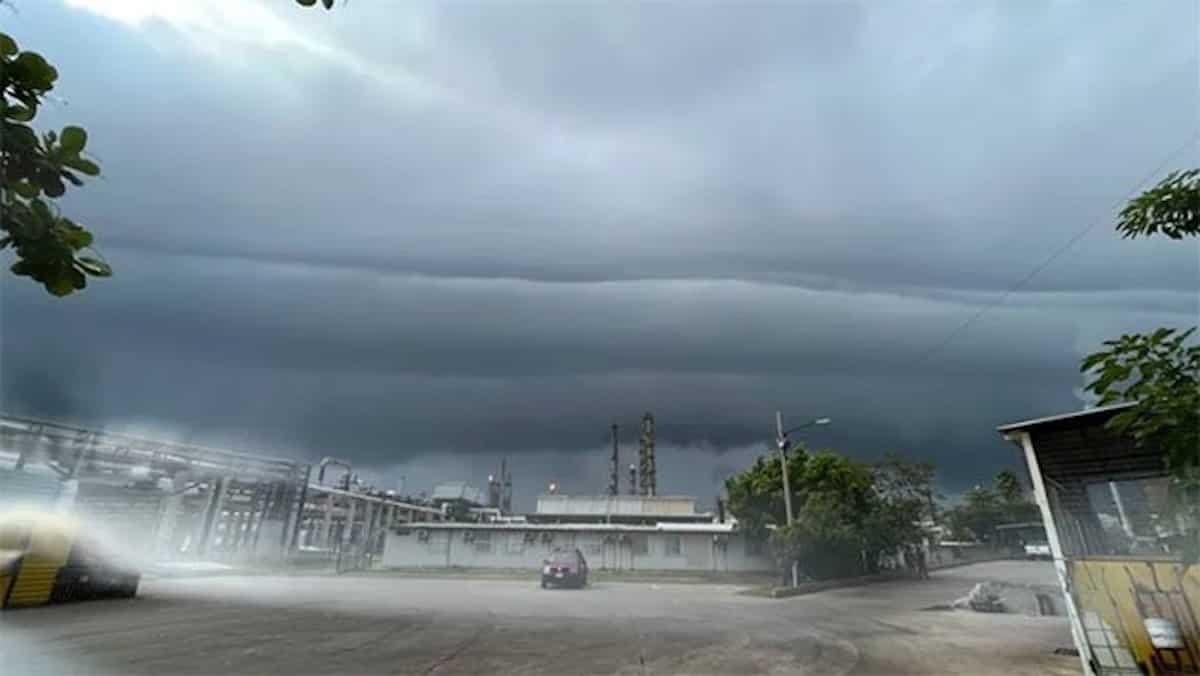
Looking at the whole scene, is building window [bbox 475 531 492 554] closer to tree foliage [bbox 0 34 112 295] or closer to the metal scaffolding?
the metal scaffolding

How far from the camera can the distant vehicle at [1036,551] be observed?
39.7 m

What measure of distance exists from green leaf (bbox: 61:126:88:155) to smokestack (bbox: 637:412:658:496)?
63074mm

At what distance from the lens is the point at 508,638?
9.05 meters

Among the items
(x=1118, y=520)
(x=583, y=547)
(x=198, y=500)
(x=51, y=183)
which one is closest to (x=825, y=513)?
(x=583, y=547)

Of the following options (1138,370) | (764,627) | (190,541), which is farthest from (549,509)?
(1138,370)

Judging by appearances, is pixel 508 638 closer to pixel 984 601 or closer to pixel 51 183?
pixel 51 183

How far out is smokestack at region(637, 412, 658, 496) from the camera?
62.2m

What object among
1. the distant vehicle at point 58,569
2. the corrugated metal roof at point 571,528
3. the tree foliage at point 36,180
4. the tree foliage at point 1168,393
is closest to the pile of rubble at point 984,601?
the tree foliage at point 1168,393

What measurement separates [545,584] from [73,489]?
1455 centimetres

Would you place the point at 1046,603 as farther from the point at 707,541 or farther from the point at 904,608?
the point at 707,541

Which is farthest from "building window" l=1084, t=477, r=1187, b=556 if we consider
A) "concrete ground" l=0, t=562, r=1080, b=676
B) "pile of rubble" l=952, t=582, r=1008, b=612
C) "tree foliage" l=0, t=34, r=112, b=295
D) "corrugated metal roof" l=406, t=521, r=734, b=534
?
"corrugated metal roof" l=406, t=521, r=734, b=534

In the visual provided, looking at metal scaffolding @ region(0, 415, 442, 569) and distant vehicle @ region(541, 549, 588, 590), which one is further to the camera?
distant vehicle @ region(541, 549, 588, 590)

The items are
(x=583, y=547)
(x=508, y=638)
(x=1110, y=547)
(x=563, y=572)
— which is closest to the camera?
(x=1110, y=547)

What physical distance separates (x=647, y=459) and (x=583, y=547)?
29.2 meters
